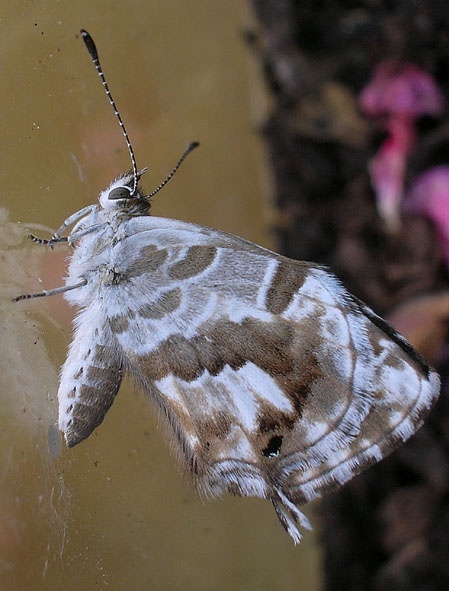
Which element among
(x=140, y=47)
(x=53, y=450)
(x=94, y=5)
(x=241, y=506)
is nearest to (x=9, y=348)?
(x=53, y=450)

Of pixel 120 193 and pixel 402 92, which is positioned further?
pixel 402 92

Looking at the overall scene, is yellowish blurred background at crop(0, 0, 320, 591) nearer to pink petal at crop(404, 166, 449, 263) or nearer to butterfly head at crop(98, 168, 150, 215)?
butterfly head at crop(98, 168, 150, 215)

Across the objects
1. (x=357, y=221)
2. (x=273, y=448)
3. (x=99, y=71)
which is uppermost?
(x=99, y=71)

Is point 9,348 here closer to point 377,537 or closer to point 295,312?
point 295,312

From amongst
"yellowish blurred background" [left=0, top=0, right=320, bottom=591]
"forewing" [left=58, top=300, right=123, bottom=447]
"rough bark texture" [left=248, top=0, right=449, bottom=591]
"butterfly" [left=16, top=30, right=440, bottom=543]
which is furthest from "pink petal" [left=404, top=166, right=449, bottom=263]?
"forewing" [left=58, top=300, right=123, bottom=447]

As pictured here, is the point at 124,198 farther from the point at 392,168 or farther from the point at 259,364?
the point at 392,168

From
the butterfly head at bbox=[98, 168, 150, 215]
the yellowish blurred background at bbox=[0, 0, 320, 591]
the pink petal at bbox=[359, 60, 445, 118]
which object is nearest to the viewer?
the yellowish blurred background at bbox=[0, 0, 320, 591]

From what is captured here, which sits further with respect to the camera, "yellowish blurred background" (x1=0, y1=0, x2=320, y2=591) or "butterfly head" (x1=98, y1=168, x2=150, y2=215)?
"butterfly head" (x1=98, y1=168, x2=150, y2=215)

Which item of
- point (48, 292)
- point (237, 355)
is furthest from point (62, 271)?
point (237, 355)

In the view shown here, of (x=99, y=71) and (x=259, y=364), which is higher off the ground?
(x=99, y=71)
